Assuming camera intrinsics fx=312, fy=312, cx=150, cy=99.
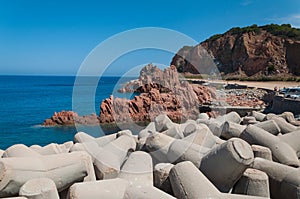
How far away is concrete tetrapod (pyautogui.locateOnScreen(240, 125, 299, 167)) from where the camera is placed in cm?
408

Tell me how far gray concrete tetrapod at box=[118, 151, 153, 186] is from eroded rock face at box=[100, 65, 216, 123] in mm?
18212

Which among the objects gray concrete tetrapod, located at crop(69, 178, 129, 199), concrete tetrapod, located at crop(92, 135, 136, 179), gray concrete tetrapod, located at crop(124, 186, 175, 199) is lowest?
concrete tetrapod, located at crop(92, 135, 136, 179)

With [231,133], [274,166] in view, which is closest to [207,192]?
[274,166]

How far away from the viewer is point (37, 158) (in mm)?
3287

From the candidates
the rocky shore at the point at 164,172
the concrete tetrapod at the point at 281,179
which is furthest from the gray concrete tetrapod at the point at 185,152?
the concrete tetrapod at the point at 281,179

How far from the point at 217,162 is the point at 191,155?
1.35 ft

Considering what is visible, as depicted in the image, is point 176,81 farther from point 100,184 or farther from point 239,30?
point 239,30

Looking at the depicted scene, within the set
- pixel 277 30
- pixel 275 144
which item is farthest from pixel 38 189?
pixel 277 30

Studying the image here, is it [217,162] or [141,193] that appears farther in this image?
[217,162]

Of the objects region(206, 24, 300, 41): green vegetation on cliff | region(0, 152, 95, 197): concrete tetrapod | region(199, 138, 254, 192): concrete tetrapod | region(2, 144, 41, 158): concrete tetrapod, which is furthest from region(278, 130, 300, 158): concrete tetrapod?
region(206, 24, 300, 41): green vegetation on cliff

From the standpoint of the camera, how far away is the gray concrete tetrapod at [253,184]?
9.95 feet

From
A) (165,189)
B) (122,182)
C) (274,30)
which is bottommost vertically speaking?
(165,189)

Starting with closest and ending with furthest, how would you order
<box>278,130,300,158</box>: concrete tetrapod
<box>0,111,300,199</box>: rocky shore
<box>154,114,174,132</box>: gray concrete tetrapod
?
<box>0,111,300,199</box>: rocky shore
<box>278,130,300,158</box>: concrete tetrapod
<box>154,114,174,132</box>: gray concrete tetrapod

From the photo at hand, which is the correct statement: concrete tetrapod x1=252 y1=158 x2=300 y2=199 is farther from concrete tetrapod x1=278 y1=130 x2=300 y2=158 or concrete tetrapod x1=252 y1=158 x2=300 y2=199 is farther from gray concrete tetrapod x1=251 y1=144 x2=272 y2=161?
concrete tetrapod x1=278 y1=130 x2=300 y2=158
